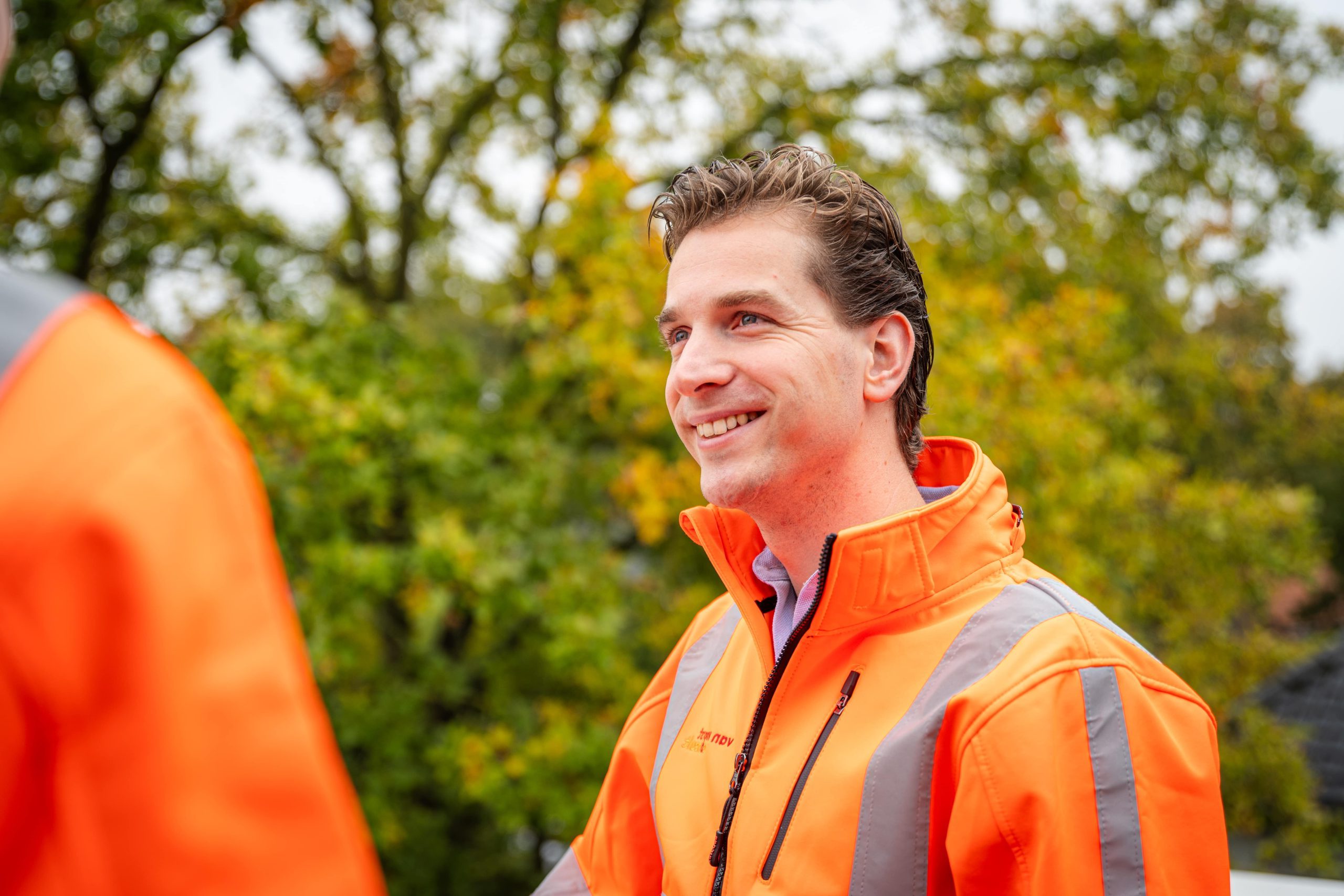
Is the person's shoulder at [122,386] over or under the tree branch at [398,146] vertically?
under

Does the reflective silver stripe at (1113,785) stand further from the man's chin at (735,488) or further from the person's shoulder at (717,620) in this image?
the person's shoulder at (717,620)

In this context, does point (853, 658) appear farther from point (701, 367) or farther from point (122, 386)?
point (122, 386)

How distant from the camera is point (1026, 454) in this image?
4.76 metres

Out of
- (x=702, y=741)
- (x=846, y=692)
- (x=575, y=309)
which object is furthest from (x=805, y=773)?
Result: (x=575, y=309)

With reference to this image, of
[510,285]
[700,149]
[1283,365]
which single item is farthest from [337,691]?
[1283,365]

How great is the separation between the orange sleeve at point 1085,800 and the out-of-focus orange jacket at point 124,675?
856 millimetres

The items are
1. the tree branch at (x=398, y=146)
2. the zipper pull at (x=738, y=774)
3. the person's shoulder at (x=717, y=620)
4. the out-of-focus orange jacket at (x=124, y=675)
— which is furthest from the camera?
→ the tree branch at (x=398, y=146)

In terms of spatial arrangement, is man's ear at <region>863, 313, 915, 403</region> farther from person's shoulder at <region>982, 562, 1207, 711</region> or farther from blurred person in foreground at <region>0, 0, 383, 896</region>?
blurred person in foreground at <region>0, 0, 383, 896</region>

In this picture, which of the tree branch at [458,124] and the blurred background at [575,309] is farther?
the tree branch at [458,124]

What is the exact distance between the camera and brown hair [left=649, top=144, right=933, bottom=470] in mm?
1714

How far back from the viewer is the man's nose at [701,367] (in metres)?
1.67

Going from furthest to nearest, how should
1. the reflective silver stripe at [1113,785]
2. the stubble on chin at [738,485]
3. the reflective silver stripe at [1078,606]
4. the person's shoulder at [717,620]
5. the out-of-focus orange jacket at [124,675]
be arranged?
the person's shoulder at [717,620], the stubble on chin at [738,485], the reflective silver stripe at [1078,606], the reflective silver stripe at [1113,785], the out-of-focus orange jacket at [124,675]

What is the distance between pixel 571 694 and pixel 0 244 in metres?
4.50

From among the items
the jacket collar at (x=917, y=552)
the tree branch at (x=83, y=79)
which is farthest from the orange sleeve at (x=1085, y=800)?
the tree branch at (x=83, y=79)
